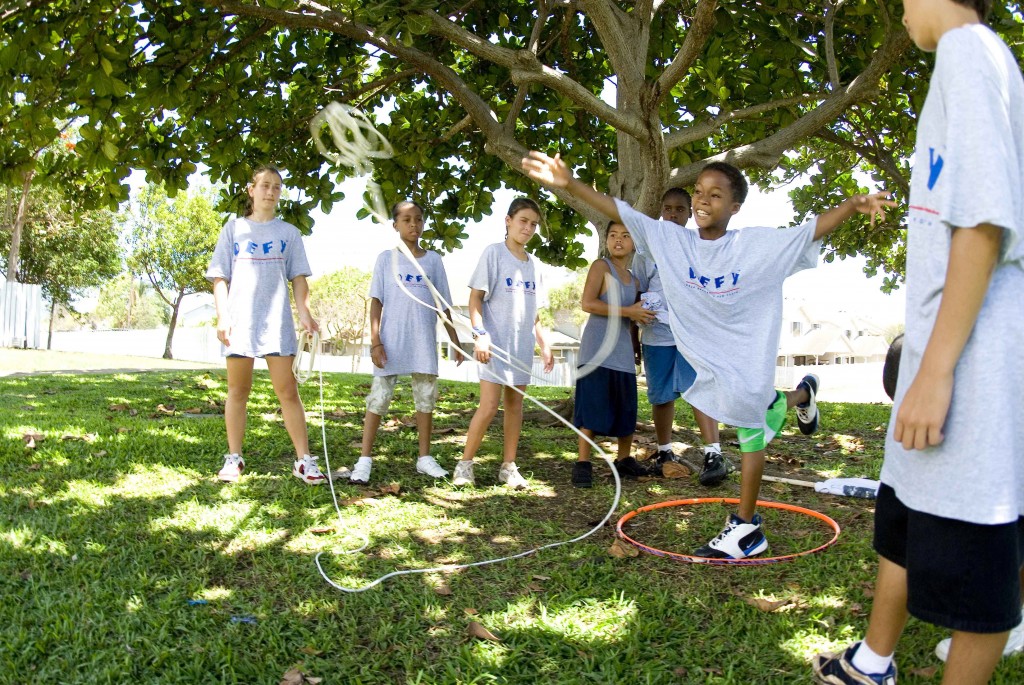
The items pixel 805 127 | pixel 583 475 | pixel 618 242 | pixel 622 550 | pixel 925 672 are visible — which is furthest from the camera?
pixel 805 127

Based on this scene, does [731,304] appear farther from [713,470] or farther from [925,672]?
[713,470]

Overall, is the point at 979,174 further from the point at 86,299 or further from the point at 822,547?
the point at 86,299

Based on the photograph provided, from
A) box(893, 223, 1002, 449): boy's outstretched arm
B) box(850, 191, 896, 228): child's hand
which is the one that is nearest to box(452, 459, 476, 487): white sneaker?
box(850, 191, 896, 228): child's hand

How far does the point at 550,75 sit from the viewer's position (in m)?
4.85

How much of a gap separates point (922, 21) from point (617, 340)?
336 centimetres

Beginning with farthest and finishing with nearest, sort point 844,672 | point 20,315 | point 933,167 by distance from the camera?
point 20,315
point 844,672
point 933,167

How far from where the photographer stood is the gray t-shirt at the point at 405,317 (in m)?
5.37

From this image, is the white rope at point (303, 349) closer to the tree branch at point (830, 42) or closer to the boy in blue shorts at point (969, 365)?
the boy in blue shorts at point (969, 365)

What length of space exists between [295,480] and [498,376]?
1.50 metres

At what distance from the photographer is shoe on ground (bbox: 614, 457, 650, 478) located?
5473mm

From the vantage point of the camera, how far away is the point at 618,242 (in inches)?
207

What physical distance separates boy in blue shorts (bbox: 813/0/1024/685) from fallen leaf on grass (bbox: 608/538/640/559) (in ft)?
6.16

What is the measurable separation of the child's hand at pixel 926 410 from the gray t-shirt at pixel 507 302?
3341 millimetres

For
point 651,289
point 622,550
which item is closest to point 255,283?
point 651,289
